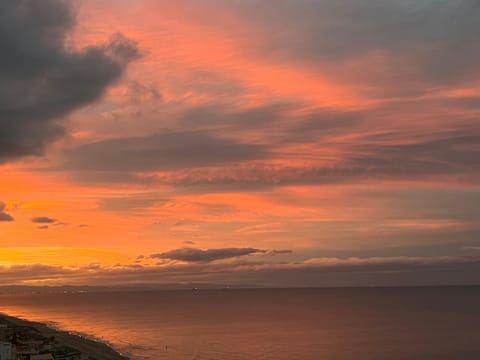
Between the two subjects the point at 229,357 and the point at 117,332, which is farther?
the point at 117,332

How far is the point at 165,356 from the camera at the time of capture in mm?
131125

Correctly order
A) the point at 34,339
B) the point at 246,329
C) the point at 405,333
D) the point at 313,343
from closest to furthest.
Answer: the point at 34,339, the point at 313,343, the point at 405,333, the point at 246,329

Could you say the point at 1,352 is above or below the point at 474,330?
above

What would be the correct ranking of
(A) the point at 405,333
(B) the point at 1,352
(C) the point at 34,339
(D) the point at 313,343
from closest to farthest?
(B) the point at 1,352
(C) the point at 34,339
(D) the point at 313,343
(A) the point at 405,333

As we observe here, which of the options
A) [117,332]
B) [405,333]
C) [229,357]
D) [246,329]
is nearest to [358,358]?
[229,357]

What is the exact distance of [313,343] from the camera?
158 m

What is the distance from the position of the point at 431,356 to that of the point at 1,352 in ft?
307

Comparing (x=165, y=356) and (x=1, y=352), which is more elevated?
(x=1, y=352)

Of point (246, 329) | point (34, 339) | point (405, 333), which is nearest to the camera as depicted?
point (34, 339)

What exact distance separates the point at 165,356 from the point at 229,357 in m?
13.9

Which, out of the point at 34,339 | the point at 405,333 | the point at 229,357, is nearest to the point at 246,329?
the point at 405,333

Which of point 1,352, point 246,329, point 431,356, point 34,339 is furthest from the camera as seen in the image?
point 246,329

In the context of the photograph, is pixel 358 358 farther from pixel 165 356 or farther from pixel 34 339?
pixel 34 339

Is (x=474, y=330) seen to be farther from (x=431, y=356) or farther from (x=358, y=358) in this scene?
(x=358, y=358)
